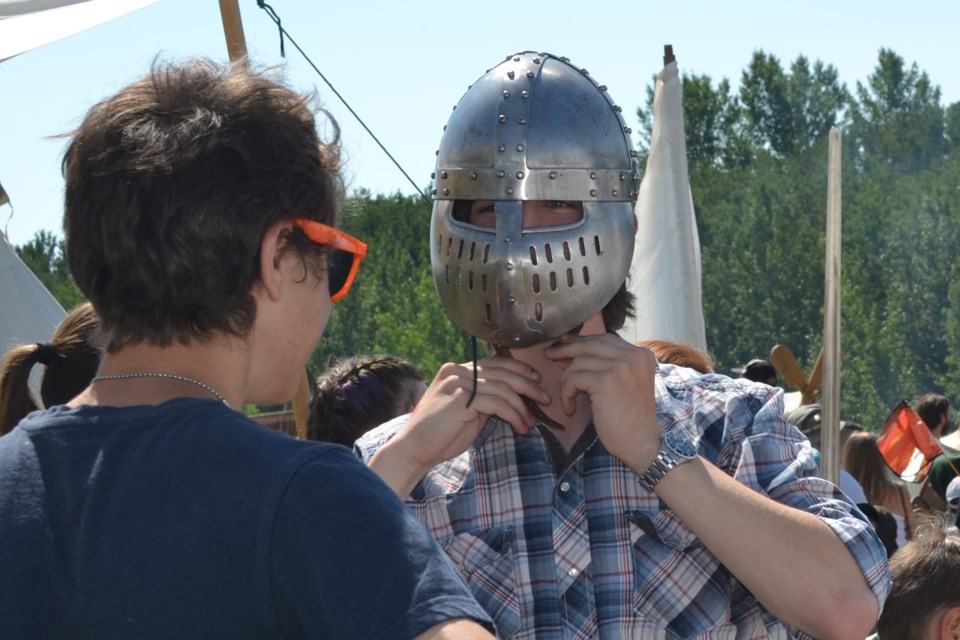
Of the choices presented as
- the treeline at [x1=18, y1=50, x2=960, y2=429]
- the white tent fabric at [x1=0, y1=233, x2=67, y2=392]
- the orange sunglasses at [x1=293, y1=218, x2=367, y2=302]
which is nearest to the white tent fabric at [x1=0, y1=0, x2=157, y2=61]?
the white tent fabric at [x1=0, y1=233, x2=67, y2=392]

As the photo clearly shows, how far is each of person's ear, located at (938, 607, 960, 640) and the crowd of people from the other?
0.04 feet

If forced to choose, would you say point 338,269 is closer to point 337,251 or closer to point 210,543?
point 337,251

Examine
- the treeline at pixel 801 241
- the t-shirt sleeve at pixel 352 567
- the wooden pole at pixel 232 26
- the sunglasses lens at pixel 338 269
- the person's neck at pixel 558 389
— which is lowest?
the treeline at pixel 801 241

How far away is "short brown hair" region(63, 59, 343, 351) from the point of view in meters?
1.50

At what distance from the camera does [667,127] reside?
21.4 ft

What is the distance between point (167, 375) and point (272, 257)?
0.61 feet

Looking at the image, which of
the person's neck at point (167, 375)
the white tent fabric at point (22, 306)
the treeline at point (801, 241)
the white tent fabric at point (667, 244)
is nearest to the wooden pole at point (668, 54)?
the white tent fabric at point (667, 244)

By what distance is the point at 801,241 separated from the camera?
53125mm

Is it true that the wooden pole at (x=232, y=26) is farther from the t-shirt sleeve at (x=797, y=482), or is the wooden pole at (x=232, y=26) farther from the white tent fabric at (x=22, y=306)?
the t-shirt sleeve at (x=797, y=482)

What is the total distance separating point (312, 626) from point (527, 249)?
1.01m

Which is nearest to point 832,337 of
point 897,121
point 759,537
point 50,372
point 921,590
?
point 921,590

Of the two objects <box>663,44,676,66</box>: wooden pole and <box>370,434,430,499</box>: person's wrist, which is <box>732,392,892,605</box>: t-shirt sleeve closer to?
<box>370,434,430,499</box>: person's wrist

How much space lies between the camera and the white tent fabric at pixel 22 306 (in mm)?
5152

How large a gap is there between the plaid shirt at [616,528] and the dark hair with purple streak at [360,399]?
155 cm
